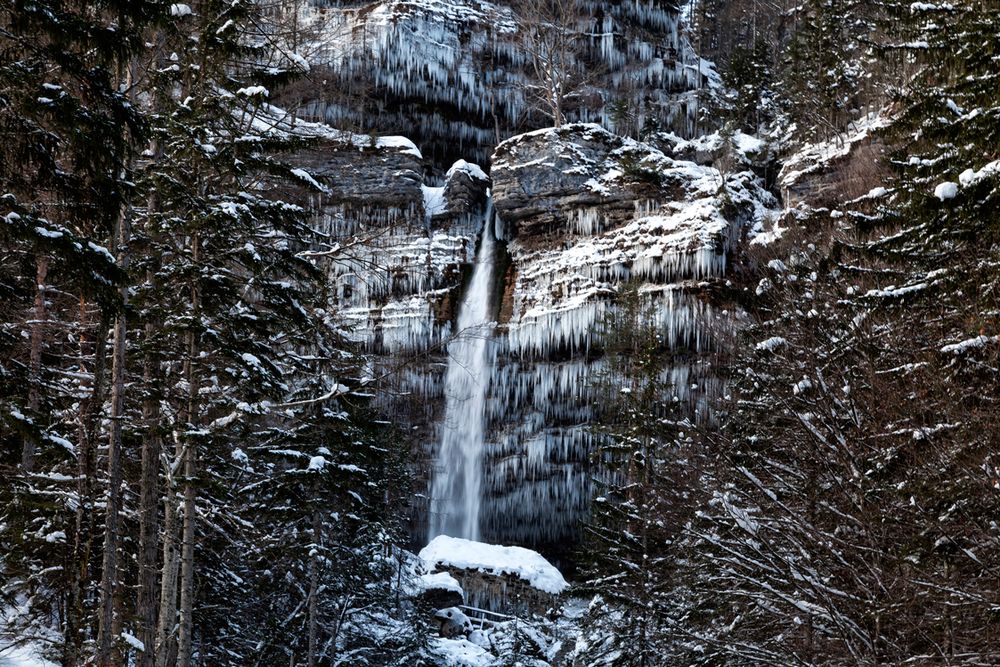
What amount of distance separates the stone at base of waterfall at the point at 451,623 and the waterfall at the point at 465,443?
28.1 feet

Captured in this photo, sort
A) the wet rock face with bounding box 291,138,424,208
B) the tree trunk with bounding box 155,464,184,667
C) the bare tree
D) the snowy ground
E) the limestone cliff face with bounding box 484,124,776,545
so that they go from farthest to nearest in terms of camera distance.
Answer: the bare tree < the wet rock face with bounding box 291,138,424,208 < the limestone cliff face with bounding box 484,124,776,545 < the snowy ground < the tree trunk with bounding box 155,464,184,667

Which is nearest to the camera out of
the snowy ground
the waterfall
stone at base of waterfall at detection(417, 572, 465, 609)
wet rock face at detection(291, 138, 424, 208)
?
the snowy ground

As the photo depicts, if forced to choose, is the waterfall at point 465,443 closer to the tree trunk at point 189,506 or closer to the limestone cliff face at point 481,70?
the limestone cliff face at point 481,70

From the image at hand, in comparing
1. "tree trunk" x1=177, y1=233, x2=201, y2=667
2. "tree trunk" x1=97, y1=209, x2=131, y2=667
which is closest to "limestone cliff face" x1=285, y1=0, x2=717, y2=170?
"tree trunk" x1=177, y1=233, x2=201, y2=667

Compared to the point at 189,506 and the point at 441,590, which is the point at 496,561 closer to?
the point at 441,590

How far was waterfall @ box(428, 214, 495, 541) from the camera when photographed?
35.8m

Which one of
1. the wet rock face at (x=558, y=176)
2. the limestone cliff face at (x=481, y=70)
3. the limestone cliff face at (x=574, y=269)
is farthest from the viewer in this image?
the limestone cliff face at (x=481, y=70)

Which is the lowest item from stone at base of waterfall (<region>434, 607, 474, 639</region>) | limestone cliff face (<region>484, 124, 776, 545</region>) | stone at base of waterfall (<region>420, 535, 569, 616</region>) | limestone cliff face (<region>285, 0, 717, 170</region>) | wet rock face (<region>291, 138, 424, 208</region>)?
stone at base of waterfall (<region>434, 607, 474, 639</region>)

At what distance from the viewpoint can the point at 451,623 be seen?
26719mm

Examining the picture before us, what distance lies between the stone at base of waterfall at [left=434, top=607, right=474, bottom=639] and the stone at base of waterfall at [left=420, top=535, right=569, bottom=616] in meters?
2.12

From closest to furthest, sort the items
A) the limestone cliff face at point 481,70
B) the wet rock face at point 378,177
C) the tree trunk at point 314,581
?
1. the tree trunk at point 314,581
2. the wet rock face at point 378,177
3. the limestone cliff face at point 481,70

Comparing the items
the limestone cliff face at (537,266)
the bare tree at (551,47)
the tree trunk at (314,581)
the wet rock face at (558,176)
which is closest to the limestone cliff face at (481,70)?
the bare tree at (551,47)

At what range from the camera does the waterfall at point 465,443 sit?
35844 mm

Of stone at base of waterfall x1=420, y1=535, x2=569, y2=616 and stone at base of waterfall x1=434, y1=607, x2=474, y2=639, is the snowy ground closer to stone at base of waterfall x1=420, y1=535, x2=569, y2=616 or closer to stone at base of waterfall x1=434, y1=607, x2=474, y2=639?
stone at base of waterfall x1=434, y1=607, x2=474, y2=639
